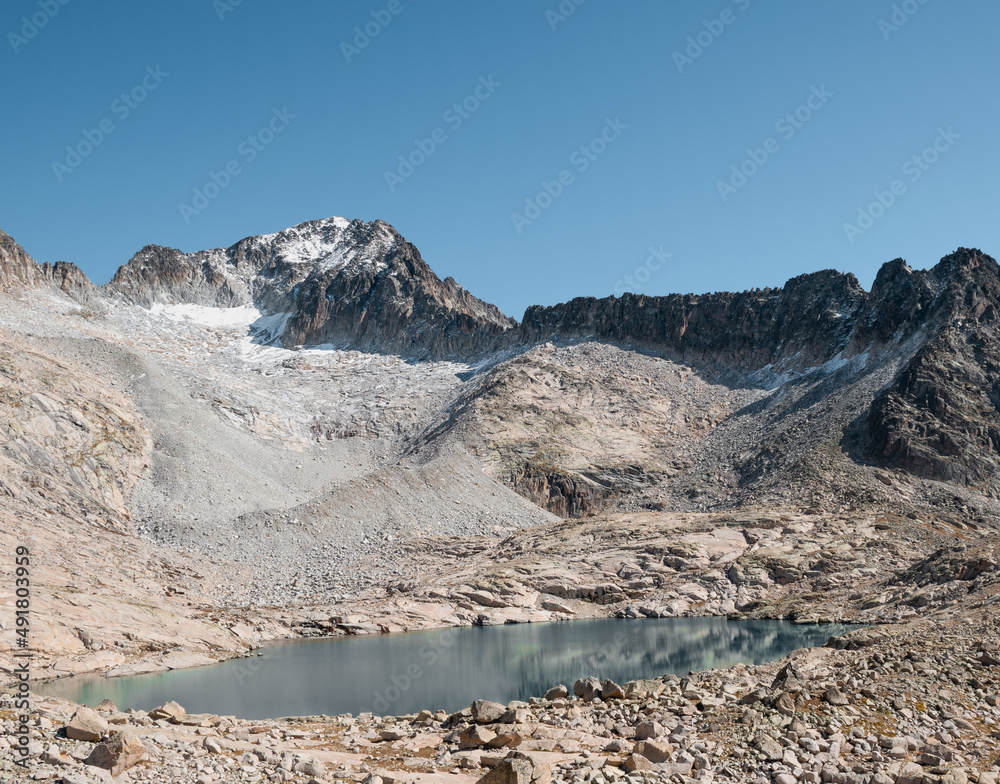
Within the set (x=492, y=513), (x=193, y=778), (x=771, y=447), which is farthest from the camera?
(x=771, y=447)

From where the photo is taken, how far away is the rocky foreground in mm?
16875

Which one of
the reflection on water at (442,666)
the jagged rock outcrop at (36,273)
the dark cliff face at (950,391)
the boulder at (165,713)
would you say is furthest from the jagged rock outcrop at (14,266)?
the dark cliff face at (950,391)

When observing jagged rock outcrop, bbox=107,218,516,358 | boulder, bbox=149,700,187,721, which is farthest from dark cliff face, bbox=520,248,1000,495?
boulder, bbox=149,700,187,721

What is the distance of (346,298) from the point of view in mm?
176875

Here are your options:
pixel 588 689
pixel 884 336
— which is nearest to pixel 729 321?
pixel 884 336

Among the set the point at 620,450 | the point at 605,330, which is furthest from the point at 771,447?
the point at 605,330

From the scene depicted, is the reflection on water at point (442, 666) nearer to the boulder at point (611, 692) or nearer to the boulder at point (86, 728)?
the boulder at point (611, 692)

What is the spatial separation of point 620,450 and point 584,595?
4852 cm

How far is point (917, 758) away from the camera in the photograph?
59.1 feet

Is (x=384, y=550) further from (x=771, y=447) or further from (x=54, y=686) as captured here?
(x=771, y=447)

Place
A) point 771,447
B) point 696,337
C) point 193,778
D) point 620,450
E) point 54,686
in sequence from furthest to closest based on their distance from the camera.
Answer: point 696,337 < point 620,450 < point 771,447 < point 54,686 < point 193,778

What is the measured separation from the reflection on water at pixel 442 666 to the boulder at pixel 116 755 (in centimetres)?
1444

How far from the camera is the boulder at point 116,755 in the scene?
15891 mm

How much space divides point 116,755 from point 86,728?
2534 mm
